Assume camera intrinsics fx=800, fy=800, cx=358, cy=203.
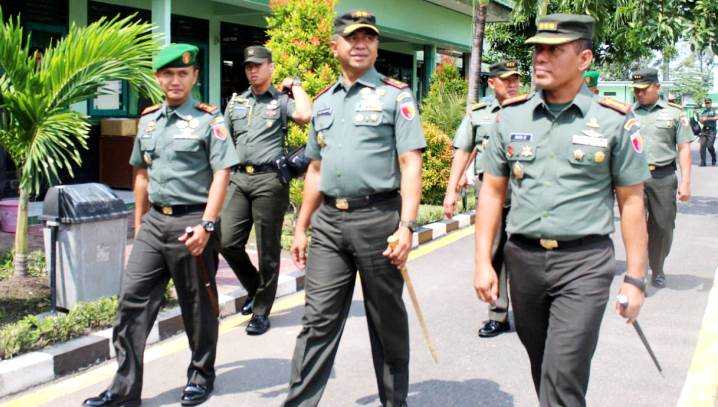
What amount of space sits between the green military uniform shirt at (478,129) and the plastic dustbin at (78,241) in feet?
8.43

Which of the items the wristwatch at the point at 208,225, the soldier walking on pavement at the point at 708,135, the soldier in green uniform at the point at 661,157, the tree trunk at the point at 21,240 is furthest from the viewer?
the soldier walking on pavement at the point at 708,135

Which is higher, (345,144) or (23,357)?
(345,144)

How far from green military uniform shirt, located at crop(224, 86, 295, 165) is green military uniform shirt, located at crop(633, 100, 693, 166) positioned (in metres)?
3.38

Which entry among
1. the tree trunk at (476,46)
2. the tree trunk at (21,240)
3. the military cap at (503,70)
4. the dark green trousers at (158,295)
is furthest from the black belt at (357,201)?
the tree trunk at (476,46)

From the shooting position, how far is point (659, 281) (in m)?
7.25

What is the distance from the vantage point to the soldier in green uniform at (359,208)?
3.62 m

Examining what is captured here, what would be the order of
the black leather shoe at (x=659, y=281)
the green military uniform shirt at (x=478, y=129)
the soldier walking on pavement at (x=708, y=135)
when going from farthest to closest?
the soldier walking on pavement at (x=708, y=135) → the black leather shoe at (x=659, y=281) → the green military uniform shirt at (x=478, y=129)

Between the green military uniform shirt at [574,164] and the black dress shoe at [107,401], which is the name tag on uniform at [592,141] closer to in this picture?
the green military uniform shirt at [574,164]

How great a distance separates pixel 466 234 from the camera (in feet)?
33.7

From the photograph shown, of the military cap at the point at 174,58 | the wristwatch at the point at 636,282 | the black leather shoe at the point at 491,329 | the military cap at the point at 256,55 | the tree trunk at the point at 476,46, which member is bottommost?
the black leather shoe at the point at 491,329

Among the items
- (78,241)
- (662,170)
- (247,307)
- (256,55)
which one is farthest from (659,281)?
(78,241)

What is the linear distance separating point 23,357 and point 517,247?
2.94m

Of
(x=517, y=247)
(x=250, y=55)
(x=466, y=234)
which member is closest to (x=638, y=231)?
(x=517, y=247)

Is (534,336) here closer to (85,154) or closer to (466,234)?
(466,234)
